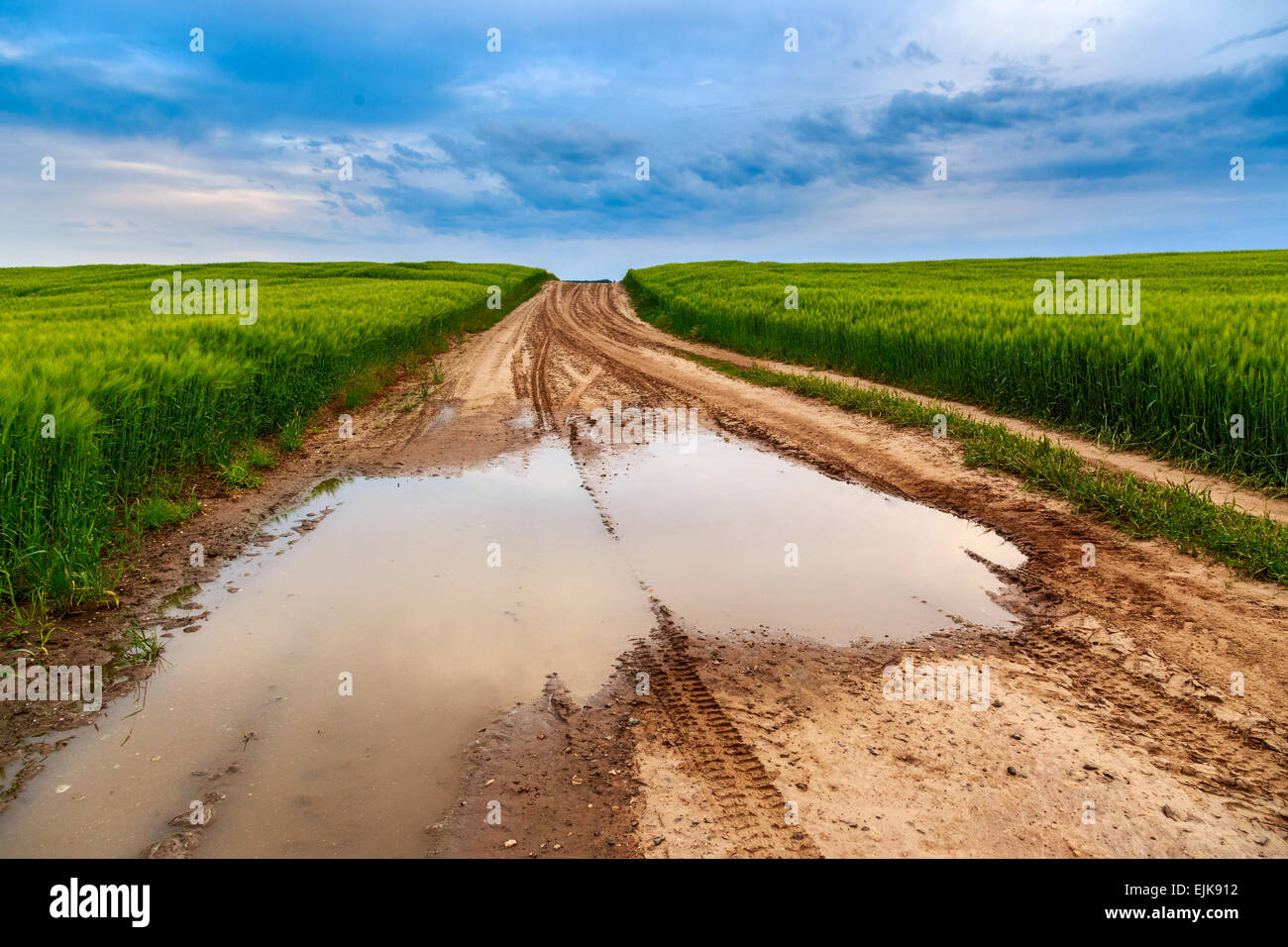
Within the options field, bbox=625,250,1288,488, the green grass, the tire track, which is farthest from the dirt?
field, bbox=625,250,1288,488

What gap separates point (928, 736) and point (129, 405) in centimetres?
695

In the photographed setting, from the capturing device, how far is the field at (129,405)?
500cm

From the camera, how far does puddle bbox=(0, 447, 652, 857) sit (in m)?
2.93

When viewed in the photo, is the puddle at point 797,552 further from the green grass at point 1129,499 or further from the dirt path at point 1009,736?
the green grass at point 1129,499

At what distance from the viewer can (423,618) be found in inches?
182

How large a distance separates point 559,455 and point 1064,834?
659cm

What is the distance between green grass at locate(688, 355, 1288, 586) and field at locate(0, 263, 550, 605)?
7.51 m

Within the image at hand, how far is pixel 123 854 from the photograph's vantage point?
277 centimetres

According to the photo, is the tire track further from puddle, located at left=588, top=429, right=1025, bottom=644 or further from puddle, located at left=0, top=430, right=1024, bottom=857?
puddle, located at left=588, top=429, right=1025, bottom=644

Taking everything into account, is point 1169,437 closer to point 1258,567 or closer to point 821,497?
point 1258,567

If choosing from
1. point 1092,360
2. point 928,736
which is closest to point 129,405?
point 928,736

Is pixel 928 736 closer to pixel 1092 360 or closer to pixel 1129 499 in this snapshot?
pixel 1129 499

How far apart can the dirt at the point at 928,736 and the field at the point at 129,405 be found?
1.71 feet
